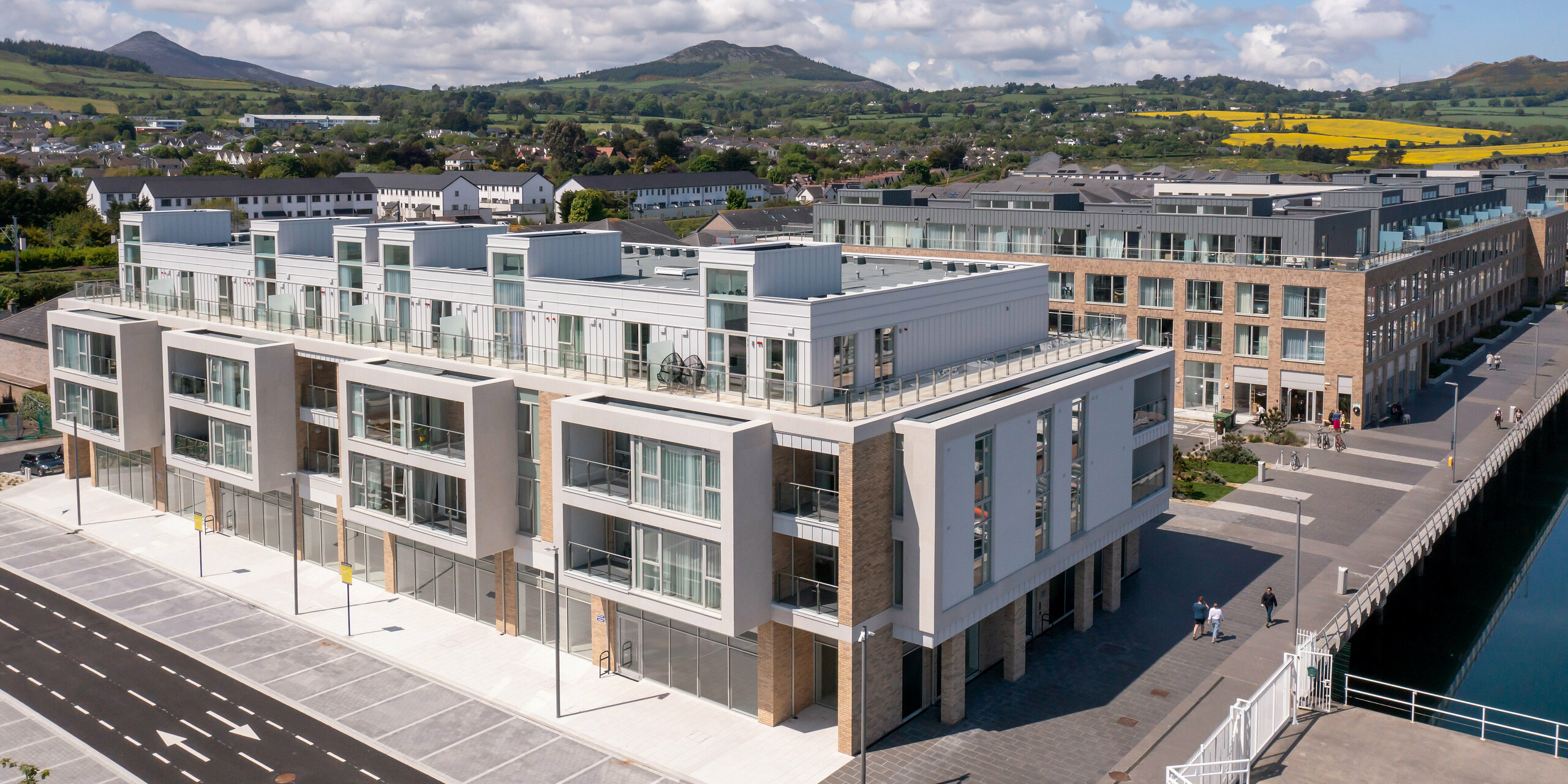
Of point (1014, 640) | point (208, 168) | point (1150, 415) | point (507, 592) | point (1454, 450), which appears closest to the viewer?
point (1014, 640)

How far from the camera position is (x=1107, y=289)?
6975cm

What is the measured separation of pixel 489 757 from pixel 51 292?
304 feet

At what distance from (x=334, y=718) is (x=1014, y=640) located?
18212 millimetres

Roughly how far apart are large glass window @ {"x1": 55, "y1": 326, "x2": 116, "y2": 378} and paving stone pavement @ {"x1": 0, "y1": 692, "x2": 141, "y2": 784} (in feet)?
68.8

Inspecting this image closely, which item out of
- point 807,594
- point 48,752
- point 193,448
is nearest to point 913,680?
point 807,594

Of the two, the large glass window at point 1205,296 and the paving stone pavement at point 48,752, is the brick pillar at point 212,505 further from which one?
the large glass window at point 1205,296

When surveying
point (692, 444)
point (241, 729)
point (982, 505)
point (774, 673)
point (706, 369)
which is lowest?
point (241, 729)

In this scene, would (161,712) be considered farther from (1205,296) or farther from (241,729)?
(1205,296)

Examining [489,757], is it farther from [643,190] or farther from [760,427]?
[643,190]

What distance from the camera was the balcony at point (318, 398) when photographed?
43.2 meters

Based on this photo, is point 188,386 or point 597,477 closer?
point 597,477

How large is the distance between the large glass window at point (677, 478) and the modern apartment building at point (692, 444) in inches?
2.9

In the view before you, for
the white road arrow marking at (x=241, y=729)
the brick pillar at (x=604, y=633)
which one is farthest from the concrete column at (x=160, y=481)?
the brick pillar at (x=604, y=633)

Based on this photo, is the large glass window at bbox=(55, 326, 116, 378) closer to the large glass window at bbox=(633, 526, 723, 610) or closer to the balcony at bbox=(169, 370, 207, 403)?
the balcony at bbox=(169, 370, 207, 403)
